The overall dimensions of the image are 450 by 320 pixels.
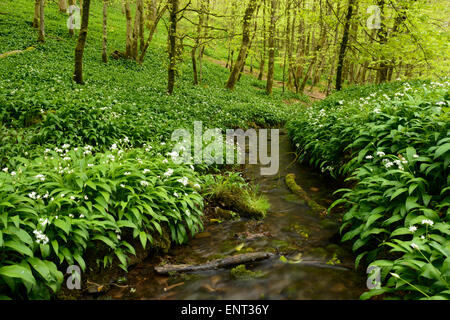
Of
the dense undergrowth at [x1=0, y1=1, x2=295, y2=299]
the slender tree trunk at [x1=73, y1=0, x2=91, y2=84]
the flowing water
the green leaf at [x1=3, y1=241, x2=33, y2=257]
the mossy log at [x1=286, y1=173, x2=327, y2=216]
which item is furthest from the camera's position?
the slender tree trunk at [x1=73, y1=0, x2=91, y2=84]

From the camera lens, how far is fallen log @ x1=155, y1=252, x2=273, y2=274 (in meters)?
3.92

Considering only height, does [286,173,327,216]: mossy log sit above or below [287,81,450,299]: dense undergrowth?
below

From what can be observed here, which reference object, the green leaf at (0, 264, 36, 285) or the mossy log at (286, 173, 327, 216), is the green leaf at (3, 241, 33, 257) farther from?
the mossy log at (286, 173, 327, 216)

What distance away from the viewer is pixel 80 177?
4055mm

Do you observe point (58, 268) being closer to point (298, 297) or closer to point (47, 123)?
point (298, 297)

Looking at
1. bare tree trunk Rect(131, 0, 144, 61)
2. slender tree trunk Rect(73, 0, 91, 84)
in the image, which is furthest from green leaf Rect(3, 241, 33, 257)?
bare tree trunk Rect(131, 0, 144, 61)

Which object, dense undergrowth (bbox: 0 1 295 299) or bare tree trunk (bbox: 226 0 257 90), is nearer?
dense undergrowth (bbox: 0 1 295 299)

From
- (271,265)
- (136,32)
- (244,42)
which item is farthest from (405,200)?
(136,32)

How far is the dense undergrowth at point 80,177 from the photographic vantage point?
307cm

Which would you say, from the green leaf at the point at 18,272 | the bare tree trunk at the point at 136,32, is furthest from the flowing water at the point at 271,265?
the bare tree trunk at the point at 136,32

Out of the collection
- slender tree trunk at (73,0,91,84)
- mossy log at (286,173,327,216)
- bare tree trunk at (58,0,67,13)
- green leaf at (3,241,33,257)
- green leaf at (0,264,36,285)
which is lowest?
mossy log at (286,173,327,216)

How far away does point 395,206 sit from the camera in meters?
3.84

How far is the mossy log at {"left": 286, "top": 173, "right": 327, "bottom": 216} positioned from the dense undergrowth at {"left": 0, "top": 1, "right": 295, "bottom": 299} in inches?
44.4
